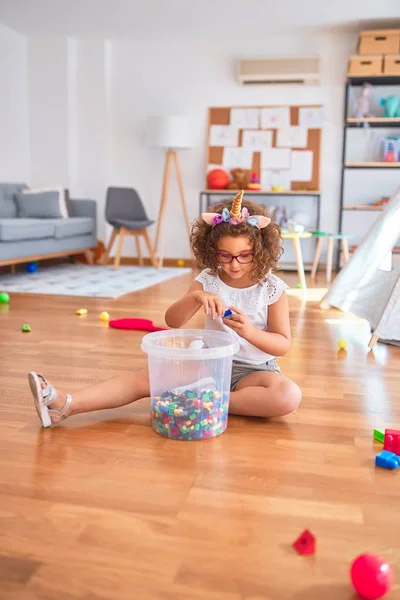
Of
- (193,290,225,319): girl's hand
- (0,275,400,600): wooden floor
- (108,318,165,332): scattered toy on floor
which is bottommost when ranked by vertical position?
(108,318,165,332): scattered toy on floor

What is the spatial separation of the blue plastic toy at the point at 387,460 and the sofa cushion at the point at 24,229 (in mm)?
3745

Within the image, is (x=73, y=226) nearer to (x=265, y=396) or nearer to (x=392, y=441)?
(x=265, y=396)

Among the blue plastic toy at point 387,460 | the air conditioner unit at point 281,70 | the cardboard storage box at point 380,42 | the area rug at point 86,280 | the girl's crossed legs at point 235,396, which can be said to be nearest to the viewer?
the blue plastic toy at point 387,460

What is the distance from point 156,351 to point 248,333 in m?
0.23

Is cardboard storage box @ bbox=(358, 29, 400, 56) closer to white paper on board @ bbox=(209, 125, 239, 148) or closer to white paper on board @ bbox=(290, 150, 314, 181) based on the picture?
white paper on board @ bbox=(290, 150, 314, 181)

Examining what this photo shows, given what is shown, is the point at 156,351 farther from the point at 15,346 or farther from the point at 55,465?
the point at 15,346

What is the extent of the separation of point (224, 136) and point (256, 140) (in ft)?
1.06

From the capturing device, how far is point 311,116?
5824 mm

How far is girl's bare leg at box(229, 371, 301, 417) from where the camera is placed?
1582 mm

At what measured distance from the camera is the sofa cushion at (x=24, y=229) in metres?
4.53

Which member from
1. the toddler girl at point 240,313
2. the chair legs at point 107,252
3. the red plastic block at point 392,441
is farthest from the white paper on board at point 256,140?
the red plastic block at point 392,441

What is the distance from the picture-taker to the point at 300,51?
5.78 metres

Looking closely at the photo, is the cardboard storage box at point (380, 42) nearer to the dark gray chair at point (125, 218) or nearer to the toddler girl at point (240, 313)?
the dark gray chair at point (125, 218)

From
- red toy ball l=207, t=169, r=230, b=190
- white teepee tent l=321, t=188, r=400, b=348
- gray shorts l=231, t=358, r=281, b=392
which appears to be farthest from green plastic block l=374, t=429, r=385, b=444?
red toy ball l=207, t=169, r=230, b=190
